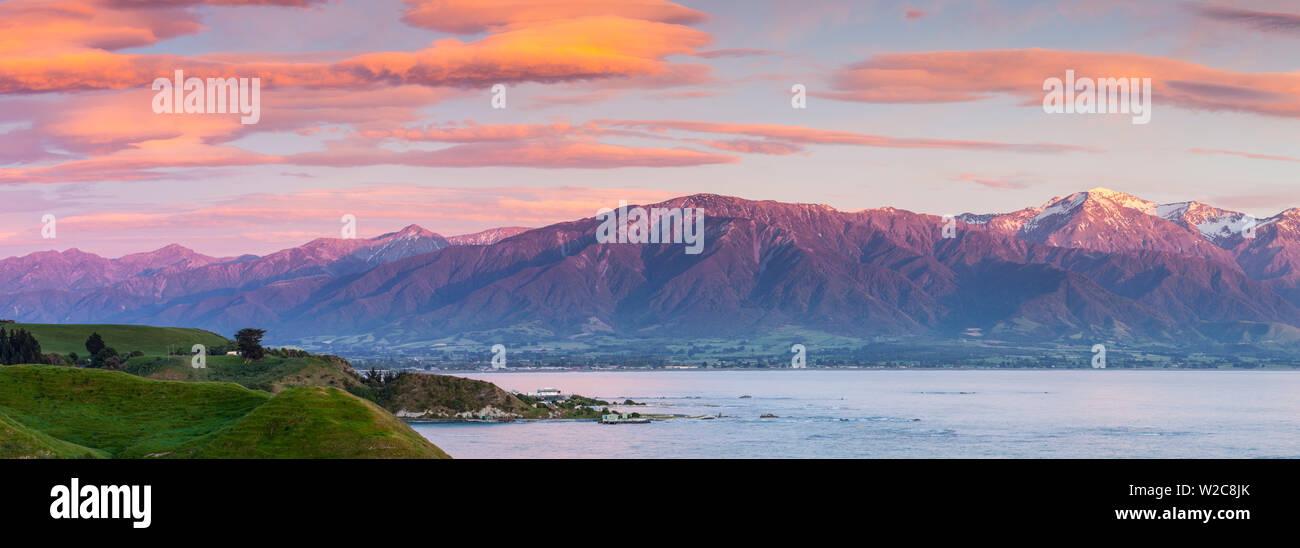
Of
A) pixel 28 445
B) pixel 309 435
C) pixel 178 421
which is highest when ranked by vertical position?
pixel 28 445

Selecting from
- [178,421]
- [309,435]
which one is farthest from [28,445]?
[178,421]

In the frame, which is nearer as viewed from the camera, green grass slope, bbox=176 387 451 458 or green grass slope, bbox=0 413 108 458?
green grass slope, bbox=0 413 108 458

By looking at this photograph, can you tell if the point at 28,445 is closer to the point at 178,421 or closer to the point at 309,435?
the point at 309,435

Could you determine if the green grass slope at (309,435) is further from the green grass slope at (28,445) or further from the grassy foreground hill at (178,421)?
the green grass slope at (28,445)

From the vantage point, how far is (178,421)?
3578 inches

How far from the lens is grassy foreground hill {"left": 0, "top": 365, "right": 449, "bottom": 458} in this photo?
75.7 metres

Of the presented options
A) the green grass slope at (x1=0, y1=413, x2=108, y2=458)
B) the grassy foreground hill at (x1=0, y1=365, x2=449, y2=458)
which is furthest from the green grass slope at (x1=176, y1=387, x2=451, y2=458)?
the green grass slope at (x1=0, y1=413, x2=108, y2=458)

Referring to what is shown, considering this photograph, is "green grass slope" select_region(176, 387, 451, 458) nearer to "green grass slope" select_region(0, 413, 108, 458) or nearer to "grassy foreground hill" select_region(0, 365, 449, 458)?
"grassy foreground hill" select_region(0, 365, 449, 458)

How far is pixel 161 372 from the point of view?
200m

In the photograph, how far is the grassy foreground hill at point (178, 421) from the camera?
7569 centimetres

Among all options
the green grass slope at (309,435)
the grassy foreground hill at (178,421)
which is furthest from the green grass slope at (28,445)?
the green grass slope at (309,435)

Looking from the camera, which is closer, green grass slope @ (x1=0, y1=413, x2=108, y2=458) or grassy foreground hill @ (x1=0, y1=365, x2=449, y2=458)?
green grass slope @ (x1=0, y1=413, x2=108, y2=458)
